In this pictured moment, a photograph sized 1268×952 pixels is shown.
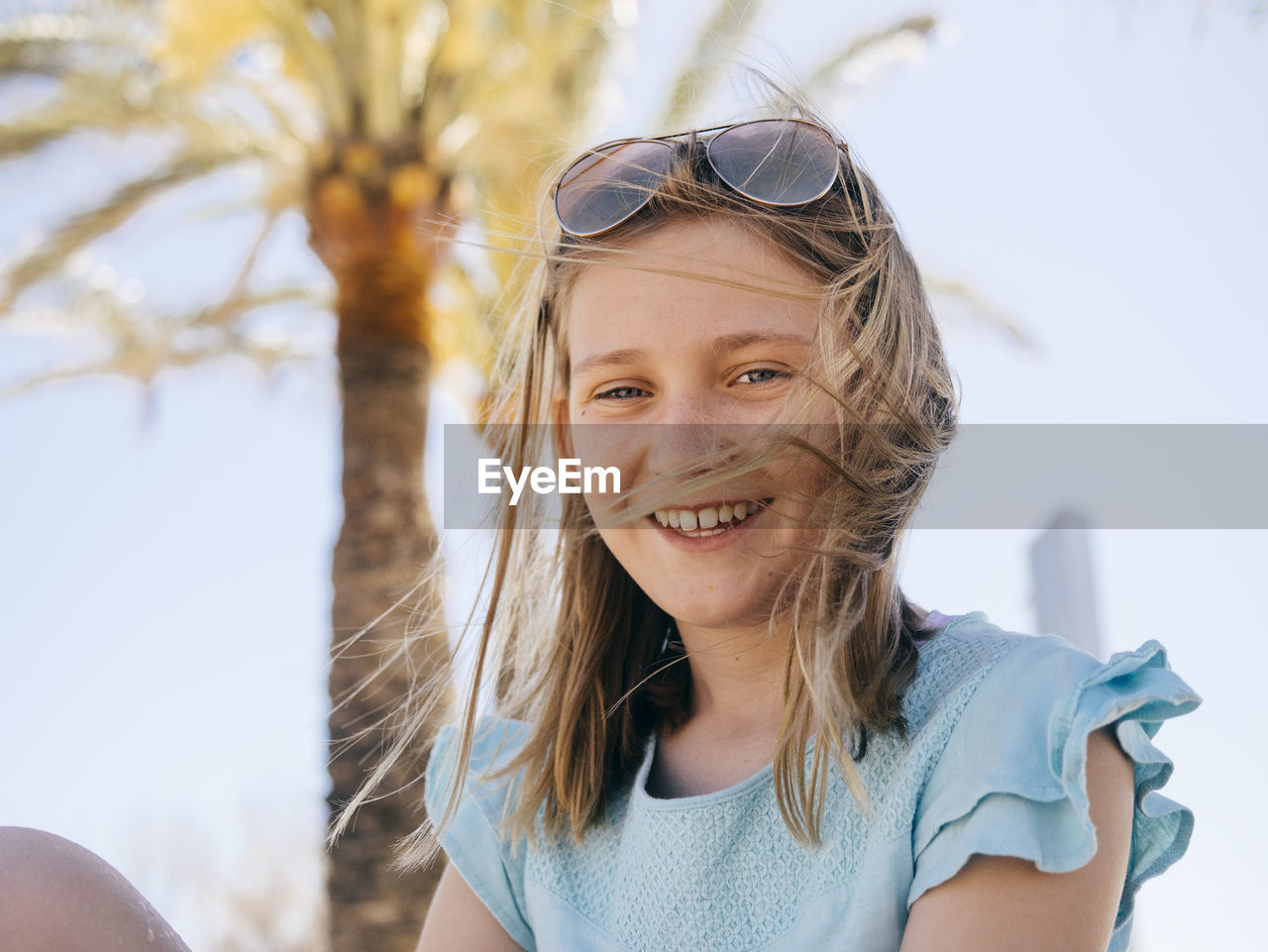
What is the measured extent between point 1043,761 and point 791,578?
0.46 meters

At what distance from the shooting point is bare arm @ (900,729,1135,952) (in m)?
1.48

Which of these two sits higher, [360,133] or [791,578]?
[360,133]

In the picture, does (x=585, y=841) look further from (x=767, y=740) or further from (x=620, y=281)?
(x=620, y=281)

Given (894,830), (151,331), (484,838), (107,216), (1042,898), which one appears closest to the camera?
(1042,898)

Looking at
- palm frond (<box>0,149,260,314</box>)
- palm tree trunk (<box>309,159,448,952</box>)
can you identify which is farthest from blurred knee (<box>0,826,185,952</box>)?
palm frond (<box>0,149,260,314</box>)

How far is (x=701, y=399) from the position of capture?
1.81m

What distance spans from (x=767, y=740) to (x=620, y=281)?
0.73 metres

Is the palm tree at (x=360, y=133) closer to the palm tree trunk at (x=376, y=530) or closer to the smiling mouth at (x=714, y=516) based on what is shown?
the palm tree trunk at (x=376, y=530)

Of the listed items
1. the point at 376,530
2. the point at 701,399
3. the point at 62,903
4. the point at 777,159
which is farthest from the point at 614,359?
the point at 376,530

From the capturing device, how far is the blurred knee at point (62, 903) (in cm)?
179

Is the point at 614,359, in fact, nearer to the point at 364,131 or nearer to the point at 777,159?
the point at 777,159

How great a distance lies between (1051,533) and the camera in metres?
4.41

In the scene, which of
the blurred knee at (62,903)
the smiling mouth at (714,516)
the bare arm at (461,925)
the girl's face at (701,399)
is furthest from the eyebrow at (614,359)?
the blurred knee at (62,903)

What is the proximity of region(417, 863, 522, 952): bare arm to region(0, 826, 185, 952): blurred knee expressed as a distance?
0.45 m
